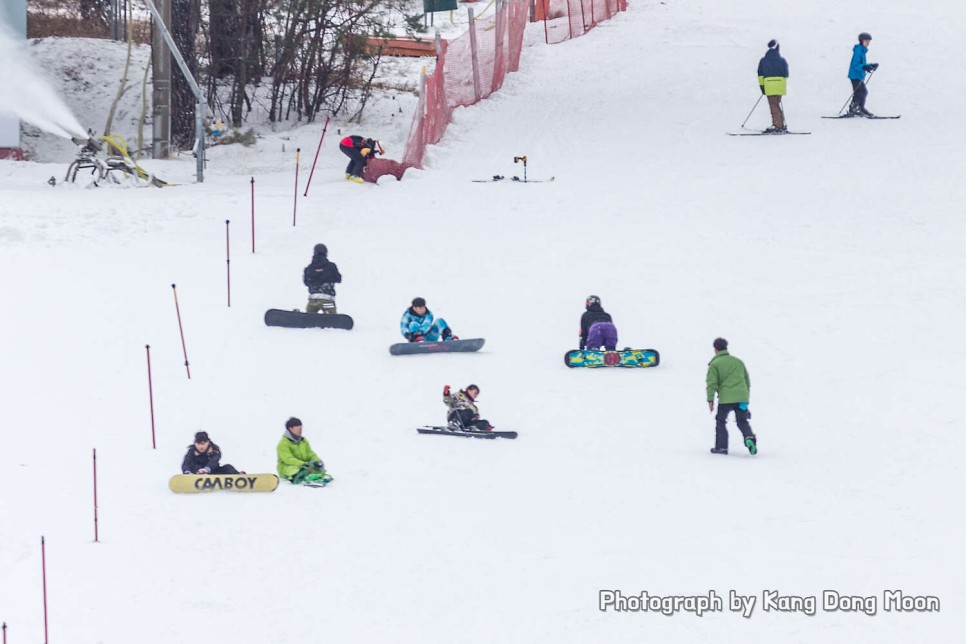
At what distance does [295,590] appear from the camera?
408 inches

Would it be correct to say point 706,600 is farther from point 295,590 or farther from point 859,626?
point 295,590

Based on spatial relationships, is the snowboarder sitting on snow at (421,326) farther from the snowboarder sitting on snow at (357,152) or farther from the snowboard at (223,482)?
the snowboarder sitting on snow at (357,152)

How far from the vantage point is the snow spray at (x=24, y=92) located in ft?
83.4

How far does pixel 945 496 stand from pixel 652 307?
6.89 metres

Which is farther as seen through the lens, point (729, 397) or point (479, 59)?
point (479, 59)

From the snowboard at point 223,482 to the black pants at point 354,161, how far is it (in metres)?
13.2

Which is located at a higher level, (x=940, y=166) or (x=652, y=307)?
(x=940, y=166)

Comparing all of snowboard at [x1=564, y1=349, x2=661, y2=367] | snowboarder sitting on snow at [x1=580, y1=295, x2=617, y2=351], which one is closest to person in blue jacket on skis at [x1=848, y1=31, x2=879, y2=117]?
snowboarder sitting on snow at [x1=580, y1=295, x2=617, y2=351]

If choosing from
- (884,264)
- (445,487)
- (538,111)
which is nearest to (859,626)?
(445,487)

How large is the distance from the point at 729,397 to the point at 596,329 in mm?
3348

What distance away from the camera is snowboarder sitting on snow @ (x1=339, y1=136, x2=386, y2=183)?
25.0m

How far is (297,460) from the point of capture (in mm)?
12734

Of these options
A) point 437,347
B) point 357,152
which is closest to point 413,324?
point 437,347

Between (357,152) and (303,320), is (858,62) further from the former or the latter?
(303,320)
